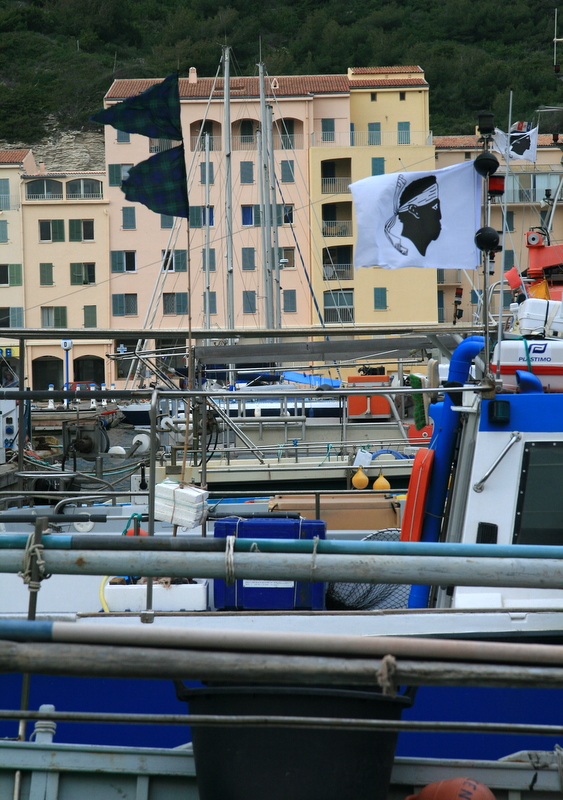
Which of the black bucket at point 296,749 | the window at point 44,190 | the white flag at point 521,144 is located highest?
the window at point 44,190

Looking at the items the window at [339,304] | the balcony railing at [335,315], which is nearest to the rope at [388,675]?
the balcony railing at [335,315]

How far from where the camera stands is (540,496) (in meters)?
4.80

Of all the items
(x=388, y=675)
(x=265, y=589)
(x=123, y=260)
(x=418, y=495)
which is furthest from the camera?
(x=123, y=260)

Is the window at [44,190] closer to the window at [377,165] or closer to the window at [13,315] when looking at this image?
the window at [13,315]

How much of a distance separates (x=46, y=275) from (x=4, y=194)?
5842mm

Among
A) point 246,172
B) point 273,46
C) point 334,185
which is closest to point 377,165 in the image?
point 334,185

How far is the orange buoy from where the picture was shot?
2936 millimetres

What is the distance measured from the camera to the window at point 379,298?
160 feet

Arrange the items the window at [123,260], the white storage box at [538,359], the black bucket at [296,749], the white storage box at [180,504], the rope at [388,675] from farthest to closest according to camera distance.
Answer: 1. the window at [123,260]
2. the white storage box at [538,359]
3. the white storage box at [180,504]
4. the black bucket at [296,749]
5. the rope at [388,675]

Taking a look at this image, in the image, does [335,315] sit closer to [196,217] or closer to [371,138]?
[196,217]

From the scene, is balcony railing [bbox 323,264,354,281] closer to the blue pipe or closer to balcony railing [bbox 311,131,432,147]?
balcony railing [bbox 311,131,432,147]

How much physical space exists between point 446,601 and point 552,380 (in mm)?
1527

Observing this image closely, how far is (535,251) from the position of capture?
14.9 meters

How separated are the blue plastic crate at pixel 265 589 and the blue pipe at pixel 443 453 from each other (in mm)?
700
